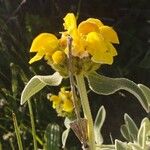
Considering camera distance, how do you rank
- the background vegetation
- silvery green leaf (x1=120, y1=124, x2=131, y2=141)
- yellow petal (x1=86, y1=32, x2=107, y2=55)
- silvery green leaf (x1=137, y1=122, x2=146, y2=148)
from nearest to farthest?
yellow petal (x1=86, y1=32, x2=107, y2=55), silvery green leaf (x1=137, y1=122, x2=146, y2=148), silvery green leaf (x1=120, y1=124, x2=131, y2=141), the background vegetation

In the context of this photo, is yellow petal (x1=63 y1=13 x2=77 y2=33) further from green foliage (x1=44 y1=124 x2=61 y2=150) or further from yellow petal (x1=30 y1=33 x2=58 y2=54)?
green foliage (x1=44 y1=124 x2=61 y2=150)

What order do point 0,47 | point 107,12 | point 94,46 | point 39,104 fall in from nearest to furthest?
point 94,46 < point 39,104 < point 0,47 < point 107,12

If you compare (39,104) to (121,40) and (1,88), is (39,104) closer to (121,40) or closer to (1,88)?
(1,88)

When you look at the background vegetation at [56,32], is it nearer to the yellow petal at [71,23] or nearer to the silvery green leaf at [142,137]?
the silvery green leaf at [142,137]

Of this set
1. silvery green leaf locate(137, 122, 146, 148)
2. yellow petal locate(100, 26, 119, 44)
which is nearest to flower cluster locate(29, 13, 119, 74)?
yellow petal locate(100, 26, 119, 44)

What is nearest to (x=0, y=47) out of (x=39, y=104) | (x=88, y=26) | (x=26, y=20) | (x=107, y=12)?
(x=26, y=20)

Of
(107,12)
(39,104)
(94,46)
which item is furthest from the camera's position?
(107,12)
